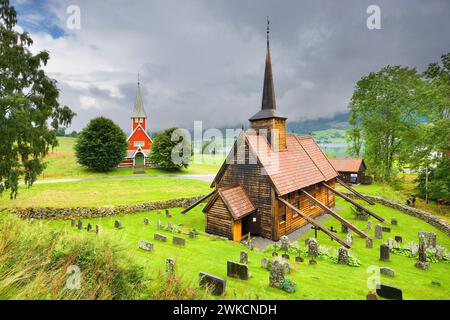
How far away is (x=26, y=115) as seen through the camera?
1666cm

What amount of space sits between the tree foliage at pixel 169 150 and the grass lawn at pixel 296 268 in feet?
96.7

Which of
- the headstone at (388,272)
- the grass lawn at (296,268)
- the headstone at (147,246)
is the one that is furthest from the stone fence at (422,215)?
the headstone at (147,246)

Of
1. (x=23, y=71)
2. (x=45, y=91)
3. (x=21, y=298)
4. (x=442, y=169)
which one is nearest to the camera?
(x=21, y=298)

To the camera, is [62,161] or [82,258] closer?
[82,258]

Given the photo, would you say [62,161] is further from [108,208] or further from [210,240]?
[210,240]

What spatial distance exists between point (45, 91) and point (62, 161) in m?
38.2

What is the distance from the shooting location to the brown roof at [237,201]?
17730 mm

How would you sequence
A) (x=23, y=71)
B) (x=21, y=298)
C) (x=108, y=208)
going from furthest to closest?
(x=108, y=208) < (x=23, y=71) < (x=21, y=298)

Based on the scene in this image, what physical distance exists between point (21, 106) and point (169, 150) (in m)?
33.1

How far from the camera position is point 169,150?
1970 inches

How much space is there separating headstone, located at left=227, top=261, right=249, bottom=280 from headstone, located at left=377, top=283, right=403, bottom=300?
5.38 m

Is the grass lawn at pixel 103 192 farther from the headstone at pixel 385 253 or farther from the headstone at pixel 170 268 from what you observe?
the headstone at pixel 385 253
